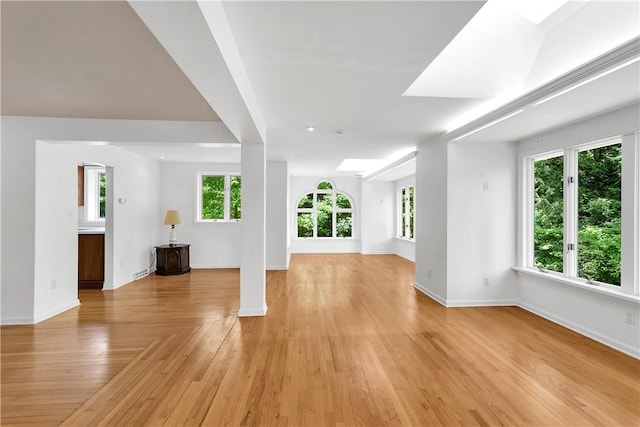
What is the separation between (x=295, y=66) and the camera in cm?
241

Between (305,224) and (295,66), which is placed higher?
(295,66)

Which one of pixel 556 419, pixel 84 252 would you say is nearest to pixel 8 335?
pixel 84 252

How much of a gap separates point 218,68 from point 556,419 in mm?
3090

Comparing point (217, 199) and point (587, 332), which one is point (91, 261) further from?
point (587, 332)

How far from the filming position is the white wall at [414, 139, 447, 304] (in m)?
4.47

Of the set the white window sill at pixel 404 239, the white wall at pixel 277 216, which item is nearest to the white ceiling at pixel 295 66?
the white wall at pixel 277 216

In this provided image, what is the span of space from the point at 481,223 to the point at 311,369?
3256 mm

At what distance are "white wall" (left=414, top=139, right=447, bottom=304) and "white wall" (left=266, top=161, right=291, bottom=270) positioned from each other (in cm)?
311

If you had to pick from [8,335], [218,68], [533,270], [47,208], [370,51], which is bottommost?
[8,335]

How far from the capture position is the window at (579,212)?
319 centimetres

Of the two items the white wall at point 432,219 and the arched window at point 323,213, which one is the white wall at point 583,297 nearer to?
the white wall at point 432,219

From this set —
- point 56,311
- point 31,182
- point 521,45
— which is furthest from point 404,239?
point 31,182

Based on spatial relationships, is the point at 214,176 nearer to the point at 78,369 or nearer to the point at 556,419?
the point at 78,369

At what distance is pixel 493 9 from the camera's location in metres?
2.50
